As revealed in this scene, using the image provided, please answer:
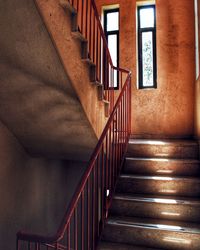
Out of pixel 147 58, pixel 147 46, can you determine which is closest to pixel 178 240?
pixel 147 58

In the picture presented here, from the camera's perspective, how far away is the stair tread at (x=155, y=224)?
7.61 feet

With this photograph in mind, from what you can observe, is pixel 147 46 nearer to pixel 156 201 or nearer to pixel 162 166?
pixel 162 166

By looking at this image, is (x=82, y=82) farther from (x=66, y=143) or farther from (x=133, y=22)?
(x=133, y=22)

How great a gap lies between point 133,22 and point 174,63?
115 centimetres

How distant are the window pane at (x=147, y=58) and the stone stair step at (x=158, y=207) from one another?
113 inches

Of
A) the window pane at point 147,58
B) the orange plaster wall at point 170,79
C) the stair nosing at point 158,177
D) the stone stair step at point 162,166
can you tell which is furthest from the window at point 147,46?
the stair nosing at point 158,177

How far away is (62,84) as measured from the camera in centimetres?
252

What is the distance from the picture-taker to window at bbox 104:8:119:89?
533 centimetres

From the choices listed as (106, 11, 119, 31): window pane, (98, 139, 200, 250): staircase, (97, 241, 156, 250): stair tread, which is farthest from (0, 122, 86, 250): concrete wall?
(106, 11, 119, 31): window pane

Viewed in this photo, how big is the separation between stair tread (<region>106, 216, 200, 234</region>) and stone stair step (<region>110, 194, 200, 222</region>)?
7 centimetres

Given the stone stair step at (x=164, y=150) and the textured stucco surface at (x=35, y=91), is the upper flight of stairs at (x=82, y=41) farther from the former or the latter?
the stone stair step at (x=164, y=150)

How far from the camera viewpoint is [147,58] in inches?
203

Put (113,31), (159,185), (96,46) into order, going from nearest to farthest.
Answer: (159,185) → (96,46) → (113,31)

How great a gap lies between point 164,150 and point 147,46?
2582mm
